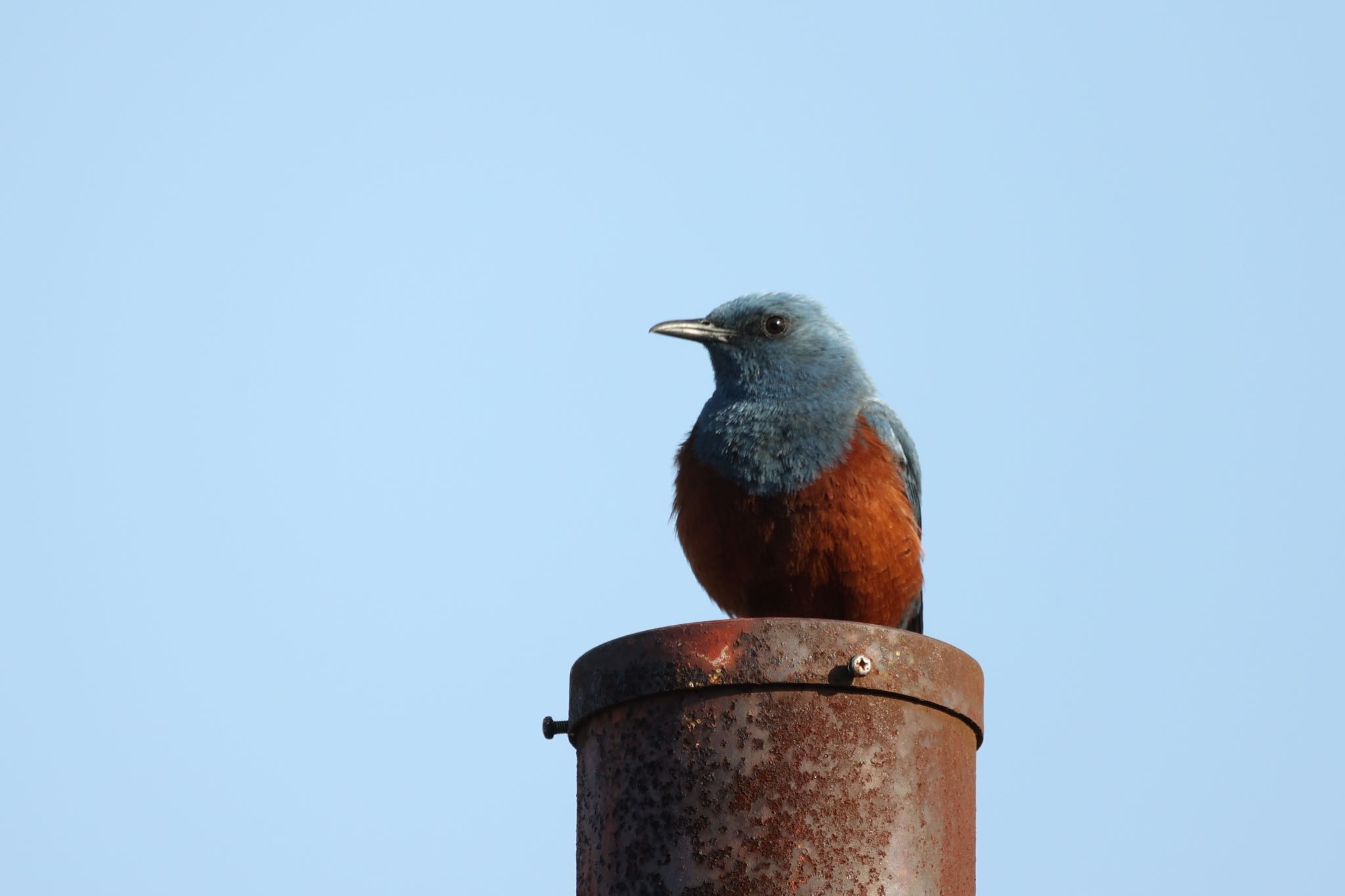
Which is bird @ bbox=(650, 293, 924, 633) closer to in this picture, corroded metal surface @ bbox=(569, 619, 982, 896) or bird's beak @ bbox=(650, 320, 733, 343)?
bird's beak @ bbox=(650, 320, 733, 343)

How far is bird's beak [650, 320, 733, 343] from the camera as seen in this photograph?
8.38m

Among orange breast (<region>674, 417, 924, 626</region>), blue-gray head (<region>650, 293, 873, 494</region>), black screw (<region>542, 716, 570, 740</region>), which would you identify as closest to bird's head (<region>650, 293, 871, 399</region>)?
blue-gray head (<region>650, 293, 873, 494</region>)

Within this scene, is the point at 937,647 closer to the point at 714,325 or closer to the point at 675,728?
the point at 675,728

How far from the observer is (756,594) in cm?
732

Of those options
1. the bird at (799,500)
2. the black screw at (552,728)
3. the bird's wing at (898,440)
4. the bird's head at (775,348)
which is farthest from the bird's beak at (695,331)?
the black screw at (552,728)

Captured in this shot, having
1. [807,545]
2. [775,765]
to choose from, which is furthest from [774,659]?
[807,545]

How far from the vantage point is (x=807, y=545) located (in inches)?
284

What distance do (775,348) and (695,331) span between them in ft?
1.54

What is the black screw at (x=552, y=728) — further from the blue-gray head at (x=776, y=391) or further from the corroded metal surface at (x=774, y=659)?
the blue-gray head at (x=776, y=391)

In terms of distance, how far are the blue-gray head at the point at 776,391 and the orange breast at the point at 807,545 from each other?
0.10 meters

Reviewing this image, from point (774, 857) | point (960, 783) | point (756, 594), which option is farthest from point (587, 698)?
point (756, 594)

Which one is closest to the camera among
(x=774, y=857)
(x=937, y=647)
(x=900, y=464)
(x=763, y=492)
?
(x=774, y=857)

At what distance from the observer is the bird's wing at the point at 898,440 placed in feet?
25.9

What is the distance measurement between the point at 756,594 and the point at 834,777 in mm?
3051
